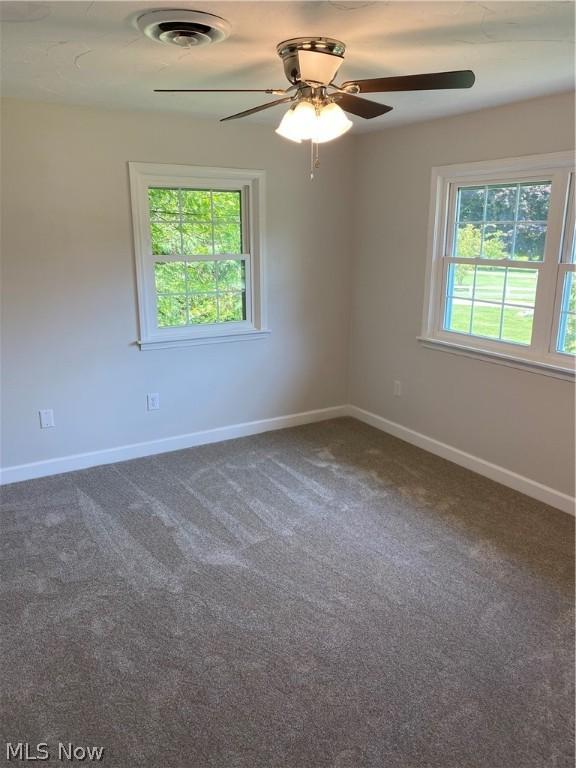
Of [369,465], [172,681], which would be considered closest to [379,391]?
[369,465]

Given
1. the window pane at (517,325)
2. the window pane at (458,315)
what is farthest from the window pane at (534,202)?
the window pane at (458,315)

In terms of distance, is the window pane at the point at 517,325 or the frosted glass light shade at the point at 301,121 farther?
the window pane at the point at 517,325

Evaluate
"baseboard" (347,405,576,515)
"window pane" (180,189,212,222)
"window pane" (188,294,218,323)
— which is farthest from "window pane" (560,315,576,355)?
"window pane" (180,189,212,222)

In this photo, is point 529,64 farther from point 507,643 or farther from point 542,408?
point 507,643

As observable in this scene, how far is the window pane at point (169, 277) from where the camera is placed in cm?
387

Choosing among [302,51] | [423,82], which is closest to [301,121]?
[302,51]

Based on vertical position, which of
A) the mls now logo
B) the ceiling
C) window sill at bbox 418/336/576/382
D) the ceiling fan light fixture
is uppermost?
the ceiling

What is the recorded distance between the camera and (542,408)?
3299mm

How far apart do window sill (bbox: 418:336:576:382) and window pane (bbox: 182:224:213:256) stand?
68.6 inches

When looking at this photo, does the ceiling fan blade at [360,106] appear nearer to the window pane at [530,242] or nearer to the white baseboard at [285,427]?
the window pane at [530,242]

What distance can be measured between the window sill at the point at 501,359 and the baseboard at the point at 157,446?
125cm

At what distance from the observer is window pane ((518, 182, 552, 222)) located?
317cm

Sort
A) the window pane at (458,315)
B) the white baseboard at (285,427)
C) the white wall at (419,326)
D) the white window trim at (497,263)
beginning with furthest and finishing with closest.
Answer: the window pane at (458,315), the white baseboard at (285,427), the white wall at (419,326), the white window trim at (497,263)

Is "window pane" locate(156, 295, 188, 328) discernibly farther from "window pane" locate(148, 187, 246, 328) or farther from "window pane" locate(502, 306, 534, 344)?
"window pane" locate(502, 306, 534, 344)
